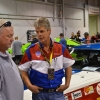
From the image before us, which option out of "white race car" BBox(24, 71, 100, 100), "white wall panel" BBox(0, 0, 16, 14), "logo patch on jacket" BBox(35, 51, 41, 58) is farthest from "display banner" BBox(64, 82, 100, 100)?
"white wall panel" BBox(0, 0, 16, 14)

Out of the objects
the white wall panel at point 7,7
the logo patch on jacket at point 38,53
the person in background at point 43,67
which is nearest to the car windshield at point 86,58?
the person in background at point 43,67

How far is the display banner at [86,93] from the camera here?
336cm

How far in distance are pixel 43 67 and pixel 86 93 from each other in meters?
1.44

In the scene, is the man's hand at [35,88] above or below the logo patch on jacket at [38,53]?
below

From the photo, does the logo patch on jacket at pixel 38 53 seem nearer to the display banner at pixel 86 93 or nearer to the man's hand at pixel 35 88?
the man's hand at pixel 35 88

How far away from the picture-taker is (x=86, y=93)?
Result: 144 inches

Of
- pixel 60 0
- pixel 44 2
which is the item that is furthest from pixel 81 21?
pixel 44 2

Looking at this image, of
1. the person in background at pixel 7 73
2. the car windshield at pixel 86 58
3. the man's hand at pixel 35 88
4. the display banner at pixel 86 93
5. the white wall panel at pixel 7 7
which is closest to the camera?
the person in background at pixel 7 73

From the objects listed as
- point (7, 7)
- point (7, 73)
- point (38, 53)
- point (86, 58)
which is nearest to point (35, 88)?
point (38, 53)

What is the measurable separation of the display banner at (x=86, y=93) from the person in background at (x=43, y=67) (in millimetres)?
821

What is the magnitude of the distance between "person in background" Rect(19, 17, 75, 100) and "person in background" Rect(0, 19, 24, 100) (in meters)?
0.50

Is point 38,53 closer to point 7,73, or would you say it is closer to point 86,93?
point 7,73

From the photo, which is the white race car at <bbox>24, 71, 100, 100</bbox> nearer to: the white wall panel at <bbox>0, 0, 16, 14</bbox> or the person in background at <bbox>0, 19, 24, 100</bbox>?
the person in background at <bbox>0, 19, 24, 100</bbox>

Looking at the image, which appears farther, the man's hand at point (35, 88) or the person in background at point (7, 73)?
the man's hand at point (35, 88)
